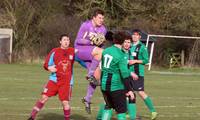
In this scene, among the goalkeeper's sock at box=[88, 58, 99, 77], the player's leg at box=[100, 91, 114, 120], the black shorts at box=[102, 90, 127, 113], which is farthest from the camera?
the goalkeeper's sock at box=[88, 58, 99, 77]

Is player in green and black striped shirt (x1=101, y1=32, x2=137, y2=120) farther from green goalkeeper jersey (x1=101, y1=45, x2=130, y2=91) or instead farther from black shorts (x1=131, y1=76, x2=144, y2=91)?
black shorts (x1=131, y1=76, x2=144, y2=91)

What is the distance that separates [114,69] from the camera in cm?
892

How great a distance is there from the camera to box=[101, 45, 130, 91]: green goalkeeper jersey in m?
8.82

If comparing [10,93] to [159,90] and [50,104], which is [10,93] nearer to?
[50,104]

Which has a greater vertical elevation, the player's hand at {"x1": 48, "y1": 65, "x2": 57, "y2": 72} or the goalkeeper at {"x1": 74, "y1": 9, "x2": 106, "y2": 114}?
the goalkeeper at {"x1": 74, "y1": 9, "x2": 106, "y2": 114}

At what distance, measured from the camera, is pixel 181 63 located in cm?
3509

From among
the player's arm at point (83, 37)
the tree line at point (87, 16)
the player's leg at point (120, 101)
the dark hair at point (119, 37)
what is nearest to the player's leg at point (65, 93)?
the player's arm at point (83, 37)

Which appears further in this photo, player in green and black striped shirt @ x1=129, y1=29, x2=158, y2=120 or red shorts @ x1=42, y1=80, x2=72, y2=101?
player in green and black striped shirt @ x1=129, y1=29, x2=158, y2=120

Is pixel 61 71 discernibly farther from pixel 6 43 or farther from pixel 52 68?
pixel 6 43

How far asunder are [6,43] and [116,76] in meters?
27.6

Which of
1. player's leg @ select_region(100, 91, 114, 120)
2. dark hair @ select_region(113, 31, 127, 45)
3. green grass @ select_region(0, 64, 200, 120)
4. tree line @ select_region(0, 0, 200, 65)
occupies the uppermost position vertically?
tree line @ select_region(0, 0, 200, 65)

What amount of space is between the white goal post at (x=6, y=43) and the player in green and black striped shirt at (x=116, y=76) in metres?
26.1

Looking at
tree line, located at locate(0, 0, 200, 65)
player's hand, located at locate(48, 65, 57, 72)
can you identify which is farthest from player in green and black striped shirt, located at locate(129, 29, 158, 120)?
tree line, located at locate(0, 0, 200, 65)

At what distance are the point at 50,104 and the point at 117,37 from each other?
19.4ft
